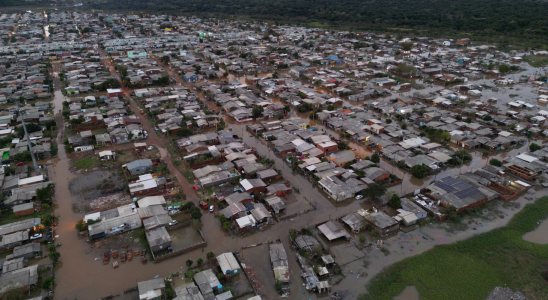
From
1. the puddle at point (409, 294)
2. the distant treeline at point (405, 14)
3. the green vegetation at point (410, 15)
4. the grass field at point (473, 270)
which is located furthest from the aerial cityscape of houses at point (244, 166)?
the distant treeline at point (405, 14)

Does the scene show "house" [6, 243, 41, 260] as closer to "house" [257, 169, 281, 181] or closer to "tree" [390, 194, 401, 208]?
"house" [257, 169, 281, 181]

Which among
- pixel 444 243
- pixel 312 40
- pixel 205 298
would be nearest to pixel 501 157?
pixel 444 243

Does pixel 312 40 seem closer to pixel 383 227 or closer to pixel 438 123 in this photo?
pixel 438 123

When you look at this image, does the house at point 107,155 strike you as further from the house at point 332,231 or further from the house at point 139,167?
the house at point 332,231

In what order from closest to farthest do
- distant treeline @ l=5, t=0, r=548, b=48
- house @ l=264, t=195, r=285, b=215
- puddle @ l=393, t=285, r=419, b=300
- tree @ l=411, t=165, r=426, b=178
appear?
puddle @ l=393, t=285, r=419, b=300 → house @ l=264, t=195, r=285, b=215 → tree @ l=411, t=165, r=426, b=178 → distant treeline @ l=5, t=0, r=548, b=48

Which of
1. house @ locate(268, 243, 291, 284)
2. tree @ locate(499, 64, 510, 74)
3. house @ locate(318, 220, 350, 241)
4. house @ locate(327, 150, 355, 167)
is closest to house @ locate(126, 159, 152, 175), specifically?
house @ locate(268, 243, 291, 284)
